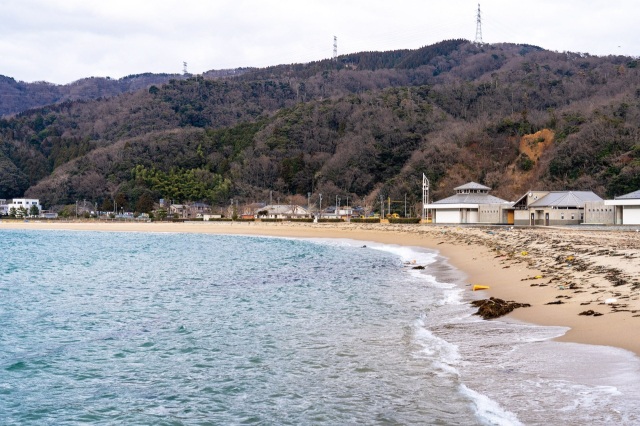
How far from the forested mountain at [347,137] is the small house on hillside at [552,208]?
12935 millimetres

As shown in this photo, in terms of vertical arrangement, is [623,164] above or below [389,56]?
below

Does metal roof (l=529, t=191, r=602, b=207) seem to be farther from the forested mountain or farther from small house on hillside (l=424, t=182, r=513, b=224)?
the forested mountain

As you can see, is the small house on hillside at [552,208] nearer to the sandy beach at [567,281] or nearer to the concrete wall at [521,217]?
the concrete wall at [521,217]

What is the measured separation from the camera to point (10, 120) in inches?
6009

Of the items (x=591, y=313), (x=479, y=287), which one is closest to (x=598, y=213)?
(x=479, y=287)

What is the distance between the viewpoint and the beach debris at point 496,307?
1103 centimetres

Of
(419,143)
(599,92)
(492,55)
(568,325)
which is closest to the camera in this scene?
(568,325)

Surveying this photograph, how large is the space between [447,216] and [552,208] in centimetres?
1012

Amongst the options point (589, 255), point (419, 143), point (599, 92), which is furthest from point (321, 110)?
point (589, 255)

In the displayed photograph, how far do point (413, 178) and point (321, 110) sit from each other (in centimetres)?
4409

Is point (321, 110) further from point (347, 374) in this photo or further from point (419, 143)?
point (347, 374)

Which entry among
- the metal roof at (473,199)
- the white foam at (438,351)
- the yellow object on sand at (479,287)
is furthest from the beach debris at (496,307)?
the metal roof at (473,199)

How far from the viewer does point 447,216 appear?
53000 mm

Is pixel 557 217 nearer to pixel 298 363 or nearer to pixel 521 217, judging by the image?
pixel 521 217
